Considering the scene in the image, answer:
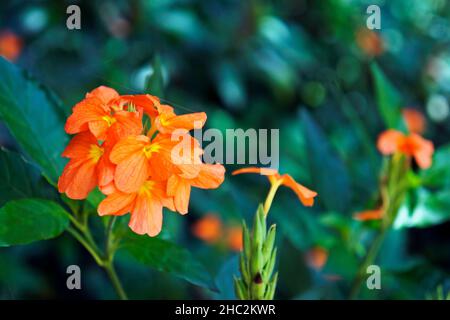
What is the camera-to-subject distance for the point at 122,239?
774 mm

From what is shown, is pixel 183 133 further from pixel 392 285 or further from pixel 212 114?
pixel 212 114

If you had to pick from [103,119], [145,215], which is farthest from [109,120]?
[145,215]

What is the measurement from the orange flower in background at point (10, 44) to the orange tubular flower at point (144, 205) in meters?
1.44

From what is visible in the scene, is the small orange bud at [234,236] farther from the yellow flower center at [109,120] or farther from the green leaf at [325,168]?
the yellow flower center at [109,120]

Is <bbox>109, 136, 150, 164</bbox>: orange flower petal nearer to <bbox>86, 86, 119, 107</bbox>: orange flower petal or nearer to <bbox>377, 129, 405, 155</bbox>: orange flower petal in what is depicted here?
<bbox>86, 86, 119, 107</bbox>: orange flower petal

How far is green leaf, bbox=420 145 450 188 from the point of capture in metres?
1.14

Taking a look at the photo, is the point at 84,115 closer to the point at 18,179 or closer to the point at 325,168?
the point at 18,179

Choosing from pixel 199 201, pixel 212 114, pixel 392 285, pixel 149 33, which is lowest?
pixel 392 285

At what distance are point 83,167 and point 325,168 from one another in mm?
636

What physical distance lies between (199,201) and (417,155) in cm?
92

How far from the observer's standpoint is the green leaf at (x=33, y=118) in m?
0.76

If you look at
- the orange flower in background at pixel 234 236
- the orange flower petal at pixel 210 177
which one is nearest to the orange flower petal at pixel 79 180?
the orange flower petal at pixel 210 177

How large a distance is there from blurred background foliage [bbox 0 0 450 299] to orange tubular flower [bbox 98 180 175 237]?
508 mm

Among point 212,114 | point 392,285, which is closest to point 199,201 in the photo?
point 212,114
